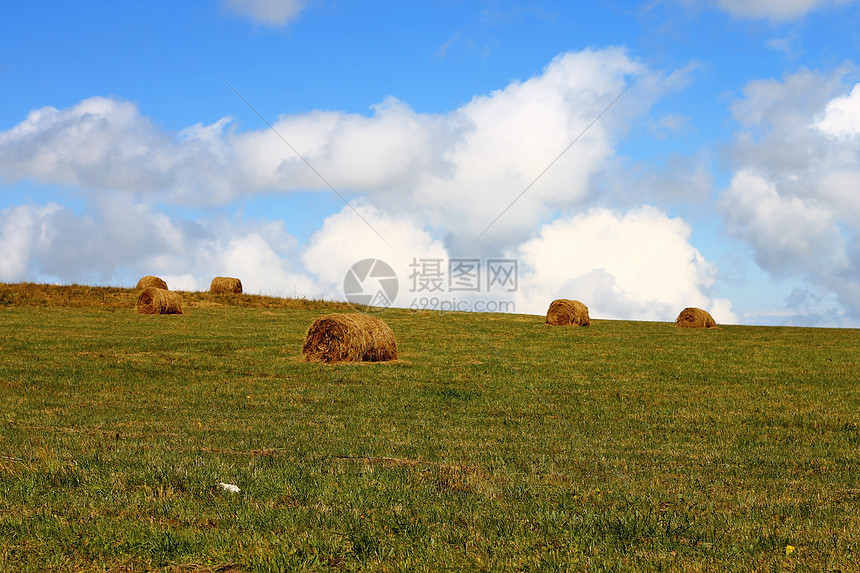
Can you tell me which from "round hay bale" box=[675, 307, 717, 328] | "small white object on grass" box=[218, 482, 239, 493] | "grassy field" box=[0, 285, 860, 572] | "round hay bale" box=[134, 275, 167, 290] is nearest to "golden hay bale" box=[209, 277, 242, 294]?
"round hay bale" box=[134, 275, 167, 290]

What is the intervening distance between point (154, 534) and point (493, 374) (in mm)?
14472

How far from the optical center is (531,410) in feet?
48.4

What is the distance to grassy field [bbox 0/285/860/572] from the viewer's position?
20.7 feet

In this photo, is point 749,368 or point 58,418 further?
point 749,368

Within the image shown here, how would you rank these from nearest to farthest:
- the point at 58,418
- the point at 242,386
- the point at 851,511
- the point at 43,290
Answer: the point at 851,511 < the point at 58,418 < the point at 242,386 < the point at 43,290

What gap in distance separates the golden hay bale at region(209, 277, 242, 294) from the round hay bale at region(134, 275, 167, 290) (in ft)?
12.6

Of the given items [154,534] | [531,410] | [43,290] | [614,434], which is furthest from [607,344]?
[43,290]

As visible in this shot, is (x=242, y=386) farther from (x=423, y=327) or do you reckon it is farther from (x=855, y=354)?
(x=855, y=354)

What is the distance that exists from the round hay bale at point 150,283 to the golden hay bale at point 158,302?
10.7 meters

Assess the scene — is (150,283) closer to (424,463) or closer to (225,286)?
(225,286)

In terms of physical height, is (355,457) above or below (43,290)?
below

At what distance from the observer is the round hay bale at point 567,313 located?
133 feet

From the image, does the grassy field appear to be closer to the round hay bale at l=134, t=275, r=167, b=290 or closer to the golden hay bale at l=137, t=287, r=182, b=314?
the golden hay bale at l=137, t=287, r=182, b=314

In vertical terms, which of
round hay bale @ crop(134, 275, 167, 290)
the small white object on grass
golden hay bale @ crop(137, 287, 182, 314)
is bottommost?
the small white object on grass
